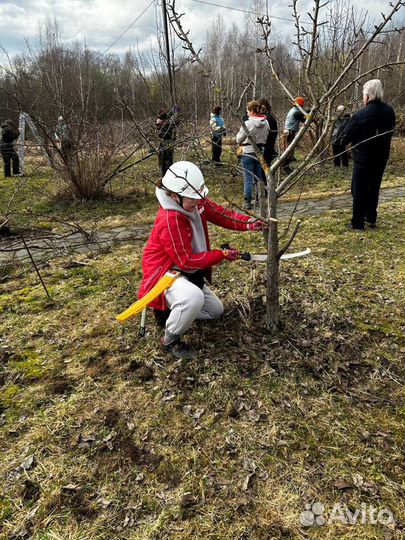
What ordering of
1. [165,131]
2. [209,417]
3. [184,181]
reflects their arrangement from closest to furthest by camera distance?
[209,417], [184,181], [165,131]

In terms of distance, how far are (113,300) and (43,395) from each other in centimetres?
124

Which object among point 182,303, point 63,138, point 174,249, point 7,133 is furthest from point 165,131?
point 182,303

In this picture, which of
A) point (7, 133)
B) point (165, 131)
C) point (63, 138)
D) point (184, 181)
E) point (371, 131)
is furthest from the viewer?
point (7, 133)

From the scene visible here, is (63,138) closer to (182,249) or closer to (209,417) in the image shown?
(182,249)

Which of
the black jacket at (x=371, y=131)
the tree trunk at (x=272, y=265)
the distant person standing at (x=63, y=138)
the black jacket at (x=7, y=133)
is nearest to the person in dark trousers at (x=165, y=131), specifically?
the distant person standing at (x=63, y=138)

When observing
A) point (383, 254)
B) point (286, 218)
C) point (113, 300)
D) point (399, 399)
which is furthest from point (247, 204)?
point (399, 399)

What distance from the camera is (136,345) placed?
116 inches

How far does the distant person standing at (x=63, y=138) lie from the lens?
6.64m

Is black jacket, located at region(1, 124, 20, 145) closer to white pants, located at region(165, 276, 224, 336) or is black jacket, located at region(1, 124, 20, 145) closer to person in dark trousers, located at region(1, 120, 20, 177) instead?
person in dark trousers, located at region(1, 120, 20, 177)

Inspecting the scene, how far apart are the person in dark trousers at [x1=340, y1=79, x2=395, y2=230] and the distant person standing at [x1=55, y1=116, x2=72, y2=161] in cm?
471

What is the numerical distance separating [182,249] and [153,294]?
1.23 feet

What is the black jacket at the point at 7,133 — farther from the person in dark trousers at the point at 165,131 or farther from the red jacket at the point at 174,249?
the red jacket at the point at 174,249

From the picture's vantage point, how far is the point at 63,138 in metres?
6.68

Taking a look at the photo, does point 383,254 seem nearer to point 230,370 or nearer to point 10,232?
point 230,370
